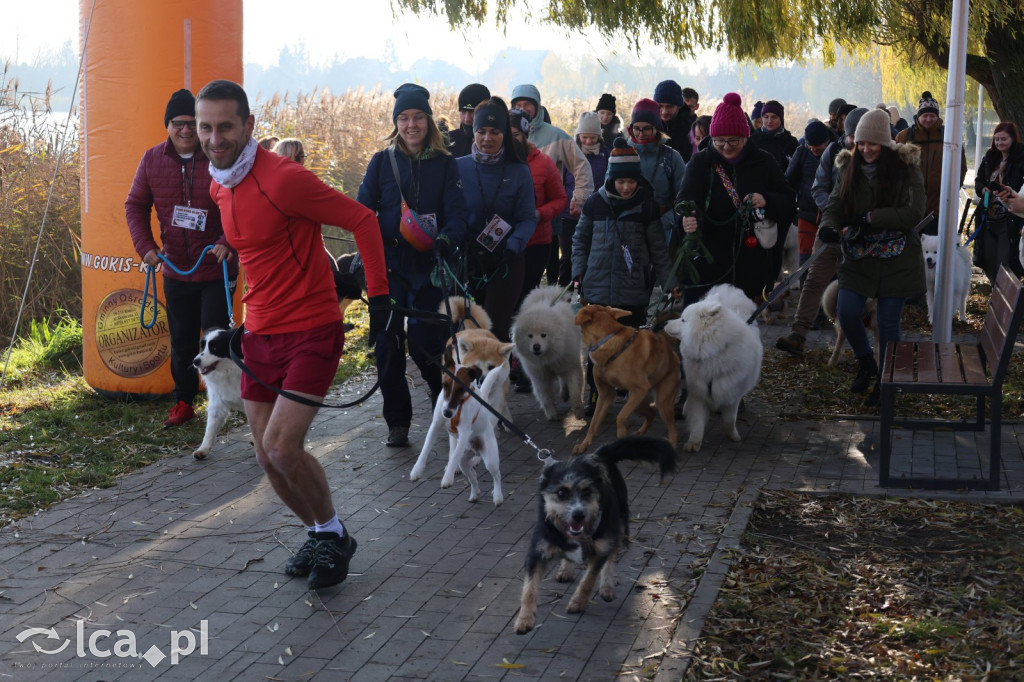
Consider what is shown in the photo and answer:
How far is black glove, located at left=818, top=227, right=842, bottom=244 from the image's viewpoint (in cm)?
761

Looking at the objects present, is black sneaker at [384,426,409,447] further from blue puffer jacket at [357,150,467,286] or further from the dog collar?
the dog collar

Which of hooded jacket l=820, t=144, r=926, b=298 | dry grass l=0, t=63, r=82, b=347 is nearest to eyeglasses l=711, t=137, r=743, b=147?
hooded jacket l=820, t=144, r=926, b=298

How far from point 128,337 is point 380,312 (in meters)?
4.70

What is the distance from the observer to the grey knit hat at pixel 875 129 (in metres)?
7.47

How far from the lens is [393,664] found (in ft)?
13.5

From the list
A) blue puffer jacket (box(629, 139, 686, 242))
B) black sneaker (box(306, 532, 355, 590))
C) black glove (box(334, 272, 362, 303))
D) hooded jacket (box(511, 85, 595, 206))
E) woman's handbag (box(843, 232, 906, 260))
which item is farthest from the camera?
hooded jacket (box(511, 85, 595, 206))

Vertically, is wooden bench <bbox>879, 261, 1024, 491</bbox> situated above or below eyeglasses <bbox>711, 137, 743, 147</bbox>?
below

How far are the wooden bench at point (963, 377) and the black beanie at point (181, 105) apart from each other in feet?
15.9

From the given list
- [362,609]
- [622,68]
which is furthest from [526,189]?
[622,68]

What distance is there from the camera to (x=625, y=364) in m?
7.14

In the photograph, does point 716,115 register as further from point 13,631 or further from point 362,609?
point 13,631

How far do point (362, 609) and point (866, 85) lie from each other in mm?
113062

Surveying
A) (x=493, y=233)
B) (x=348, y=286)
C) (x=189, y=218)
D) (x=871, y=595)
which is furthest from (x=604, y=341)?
(x=189, y=218)

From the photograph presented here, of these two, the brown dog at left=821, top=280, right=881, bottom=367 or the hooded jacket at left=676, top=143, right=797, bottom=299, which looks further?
the brown dog at left=821, top=280, right=881, bottom=367
